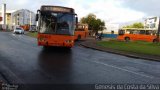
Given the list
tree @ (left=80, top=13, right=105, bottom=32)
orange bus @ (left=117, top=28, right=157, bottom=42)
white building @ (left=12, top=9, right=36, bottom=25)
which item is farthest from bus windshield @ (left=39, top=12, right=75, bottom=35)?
white building @ (left=12, top=9, right=36, bottom=25)

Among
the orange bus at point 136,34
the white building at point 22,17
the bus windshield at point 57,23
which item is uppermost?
the white building at point 22,17

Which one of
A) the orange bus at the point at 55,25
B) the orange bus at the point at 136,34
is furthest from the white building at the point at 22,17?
the orange bus at the point at 55,25

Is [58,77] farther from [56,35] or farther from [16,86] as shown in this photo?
[56,35]

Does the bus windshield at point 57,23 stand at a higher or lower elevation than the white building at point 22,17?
lower

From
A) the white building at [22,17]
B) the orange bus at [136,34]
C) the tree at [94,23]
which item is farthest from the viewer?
the white building at [22,17]

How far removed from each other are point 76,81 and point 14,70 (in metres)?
3.40

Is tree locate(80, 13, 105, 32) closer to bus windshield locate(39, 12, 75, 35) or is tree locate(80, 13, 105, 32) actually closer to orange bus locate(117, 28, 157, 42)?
orange bus locate(117, 28, 157, 42)

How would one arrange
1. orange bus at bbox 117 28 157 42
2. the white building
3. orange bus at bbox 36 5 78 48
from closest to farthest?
orange bus at bbox 36 5 78 48 < orange bus at bbox 117 28 157 42 < the white building

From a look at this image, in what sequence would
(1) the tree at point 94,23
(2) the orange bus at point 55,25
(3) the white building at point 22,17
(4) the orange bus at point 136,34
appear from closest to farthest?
(2) the orange bus at point 55,25, (4) the orange bus at point 136,34, (1) the tree at point 94,23, (3) the white building at point 22,17

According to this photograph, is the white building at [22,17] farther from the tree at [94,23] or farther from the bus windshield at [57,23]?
the bus windshield at [57,23]

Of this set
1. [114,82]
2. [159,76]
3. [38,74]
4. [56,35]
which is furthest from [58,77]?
[56,35]

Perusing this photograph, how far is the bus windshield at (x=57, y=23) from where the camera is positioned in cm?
2298

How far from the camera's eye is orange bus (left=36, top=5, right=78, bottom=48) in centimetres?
2298

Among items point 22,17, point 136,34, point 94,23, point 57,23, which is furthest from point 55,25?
point 22,17
